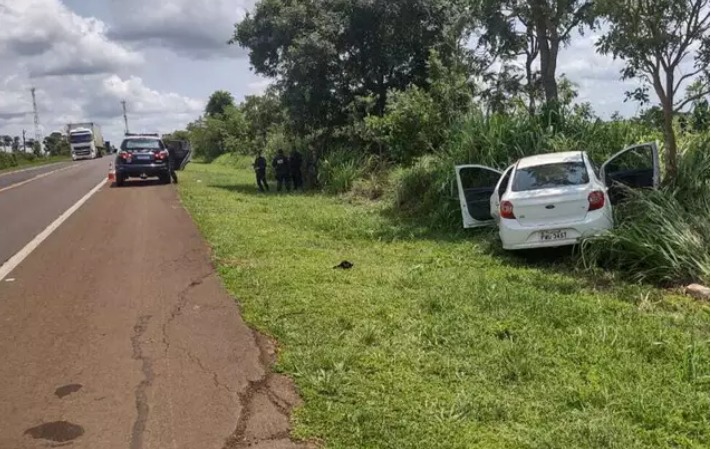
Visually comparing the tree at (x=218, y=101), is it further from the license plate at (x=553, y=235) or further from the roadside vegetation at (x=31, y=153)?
the license plate at (x=553, y=235)

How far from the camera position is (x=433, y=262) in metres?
8.90

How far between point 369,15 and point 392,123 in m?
5.11

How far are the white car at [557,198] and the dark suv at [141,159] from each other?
15.1 meters

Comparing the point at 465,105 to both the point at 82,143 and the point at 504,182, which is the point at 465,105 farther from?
the point at 82,143

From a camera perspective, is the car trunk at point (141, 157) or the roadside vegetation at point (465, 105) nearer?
the roadside vegetation at point (465, 105)

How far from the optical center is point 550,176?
917 centimetres

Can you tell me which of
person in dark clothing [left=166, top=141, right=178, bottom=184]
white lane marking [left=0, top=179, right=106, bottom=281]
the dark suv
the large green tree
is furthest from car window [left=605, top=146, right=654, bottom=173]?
person in dark clothing [left=166, top=141, right=178, bottom=184]

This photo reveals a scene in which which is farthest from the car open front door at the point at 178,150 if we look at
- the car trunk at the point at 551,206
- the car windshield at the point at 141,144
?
the car trunk at the point at 551,206

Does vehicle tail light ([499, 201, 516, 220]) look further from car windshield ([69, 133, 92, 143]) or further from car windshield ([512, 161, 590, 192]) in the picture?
car windshield ([69, 133, 92, 143])

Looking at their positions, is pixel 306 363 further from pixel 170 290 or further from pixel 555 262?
pixel 555 262

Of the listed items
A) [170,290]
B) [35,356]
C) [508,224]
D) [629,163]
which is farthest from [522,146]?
[35,356]

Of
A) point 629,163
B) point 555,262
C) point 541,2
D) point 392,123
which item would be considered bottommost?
point 555,262

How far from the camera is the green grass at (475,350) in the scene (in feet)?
12.5

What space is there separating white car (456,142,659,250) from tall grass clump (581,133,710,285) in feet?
0.89
